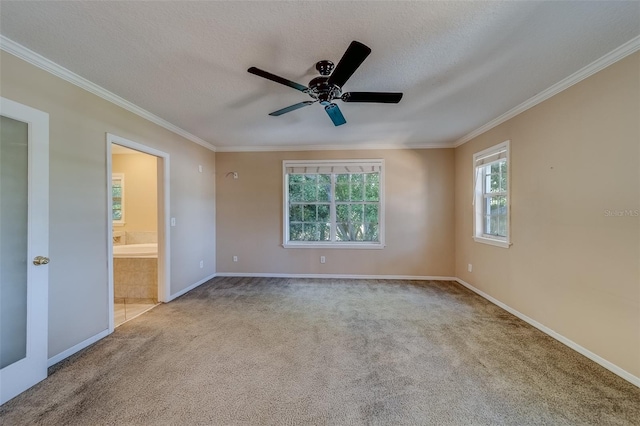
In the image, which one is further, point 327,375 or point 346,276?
point 346,276

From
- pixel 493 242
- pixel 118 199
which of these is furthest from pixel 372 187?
pixel 118 199

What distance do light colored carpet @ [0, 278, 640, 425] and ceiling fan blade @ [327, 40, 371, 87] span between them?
2.26 meters

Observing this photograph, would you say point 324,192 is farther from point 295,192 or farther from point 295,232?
point 295,232

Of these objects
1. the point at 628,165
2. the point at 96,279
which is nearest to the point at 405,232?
the point at 628,165

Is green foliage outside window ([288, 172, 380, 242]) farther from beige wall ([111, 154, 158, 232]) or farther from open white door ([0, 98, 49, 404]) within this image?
open white door ([0, 98, 49, 404])

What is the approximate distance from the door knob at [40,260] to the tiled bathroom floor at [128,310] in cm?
124

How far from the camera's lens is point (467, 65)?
83.7 inches

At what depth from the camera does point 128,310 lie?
332 cm

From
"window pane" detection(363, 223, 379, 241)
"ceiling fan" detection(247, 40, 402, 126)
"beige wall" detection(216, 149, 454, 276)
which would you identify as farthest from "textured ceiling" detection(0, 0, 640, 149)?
"window pane" detection(363, 223, 379, 241)

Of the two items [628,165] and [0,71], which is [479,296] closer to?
[628,165]

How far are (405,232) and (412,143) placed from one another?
1.62 metres

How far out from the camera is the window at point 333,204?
192 inches

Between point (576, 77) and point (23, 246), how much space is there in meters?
4.69

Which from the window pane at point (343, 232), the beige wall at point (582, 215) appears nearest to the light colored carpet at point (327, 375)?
the beige wall at point (582, 215)
